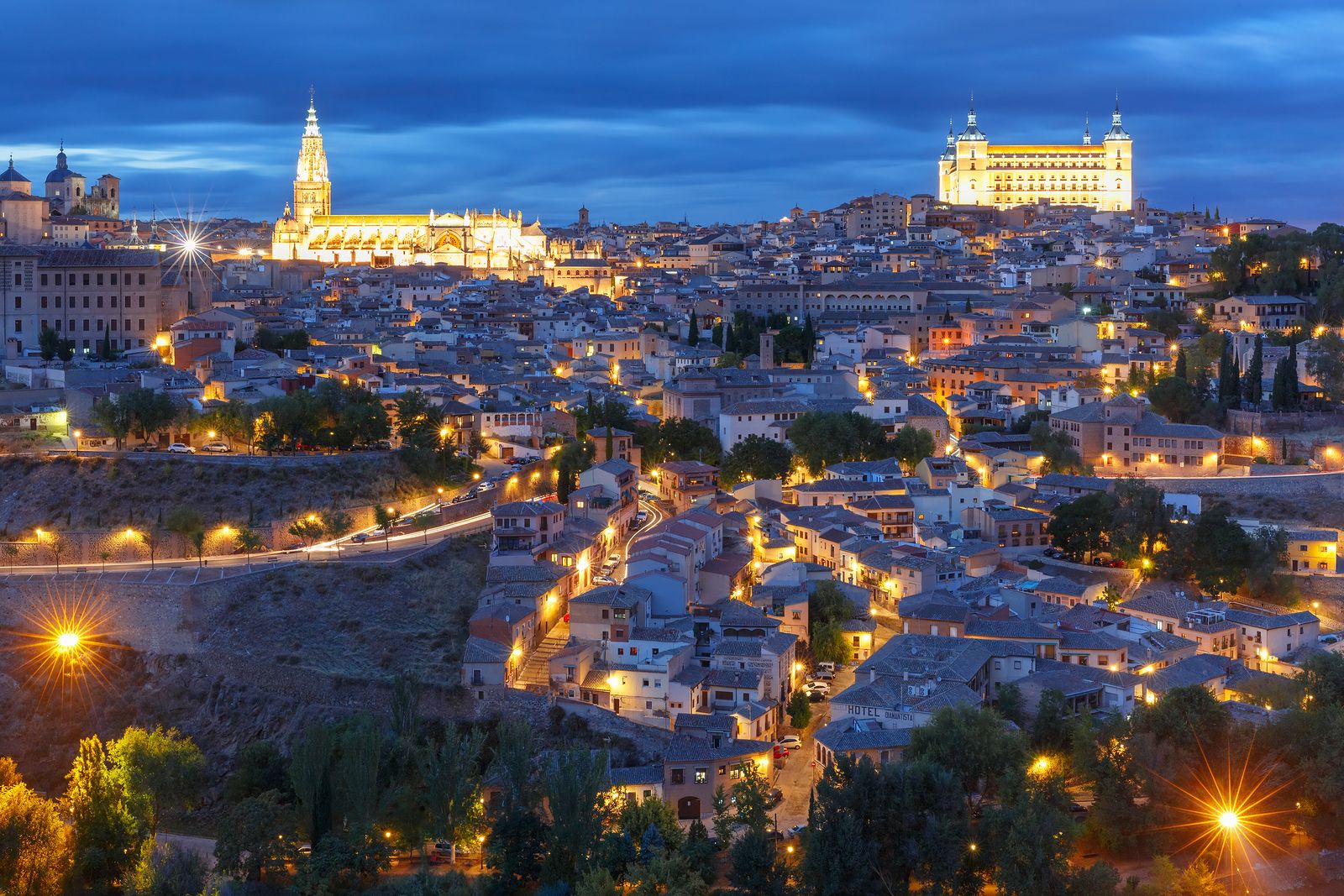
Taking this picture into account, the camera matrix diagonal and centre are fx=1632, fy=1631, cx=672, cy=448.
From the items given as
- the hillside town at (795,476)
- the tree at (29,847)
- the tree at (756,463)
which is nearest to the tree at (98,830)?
the tree at (29,847)

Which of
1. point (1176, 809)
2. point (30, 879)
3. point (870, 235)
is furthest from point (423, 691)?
point (870, 235)

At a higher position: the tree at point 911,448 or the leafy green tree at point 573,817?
the tree at point 911,448

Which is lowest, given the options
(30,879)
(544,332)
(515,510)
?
(30,879)

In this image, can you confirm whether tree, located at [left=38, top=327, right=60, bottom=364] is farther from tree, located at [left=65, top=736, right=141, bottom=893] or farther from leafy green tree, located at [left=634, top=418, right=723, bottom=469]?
tree, located at [left=65, top=736, right=141, bottom=893]

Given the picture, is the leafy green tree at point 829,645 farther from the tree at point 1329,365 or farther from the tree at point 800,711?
the tree at point 1329,365

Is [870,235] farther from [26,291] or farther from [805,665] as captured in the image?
[805,665]

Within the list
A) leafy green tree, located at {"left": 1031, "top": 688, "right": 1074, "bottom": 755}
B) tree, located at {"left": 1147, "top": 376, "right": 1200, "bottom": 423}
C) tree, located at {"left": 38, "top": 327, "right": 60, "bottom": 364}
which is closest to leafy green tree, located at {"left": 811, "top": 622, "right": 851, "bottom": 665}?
leafy green tree, located at {"left": 1031, "top": 688, "right": 1074, "bottom": 755}
